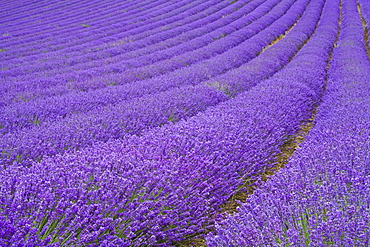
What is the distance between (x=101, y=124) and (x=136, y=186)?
1.67 metres

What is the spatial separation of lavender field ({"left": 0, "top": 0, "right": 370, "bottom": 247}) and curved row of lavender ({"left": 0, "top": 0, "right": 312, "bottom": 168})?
2 centimetres

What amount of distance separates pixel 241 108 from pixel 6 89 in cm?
408

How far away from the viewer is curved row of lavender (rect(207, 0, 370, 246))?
1.55m

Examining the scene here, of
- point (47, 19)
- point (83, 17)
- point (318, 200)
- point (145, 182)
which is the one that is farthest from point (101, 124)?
point (47, 19)

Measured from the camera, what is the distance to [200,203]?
7.23 ft

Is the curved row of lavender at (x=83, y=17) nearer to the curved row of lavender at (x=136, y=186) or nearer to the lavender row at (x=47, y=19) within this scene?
the lavender row at (x=47, y=19)

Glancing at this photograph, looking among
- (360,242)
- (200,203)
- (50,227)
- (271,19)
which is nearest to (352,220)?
(360,242)

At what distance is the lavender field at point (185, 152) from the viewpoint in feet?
5.61

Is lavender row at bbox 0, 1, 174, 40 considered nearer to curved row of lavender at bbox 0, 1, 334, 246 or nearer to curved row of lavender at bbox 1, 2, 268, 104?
curved row of lavender at bbox 1, 2, 268, 104

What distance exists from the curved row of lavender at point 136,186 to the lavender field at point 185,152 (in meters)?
0.01

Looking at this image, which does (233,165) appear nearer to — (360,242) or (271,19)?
(360,242)

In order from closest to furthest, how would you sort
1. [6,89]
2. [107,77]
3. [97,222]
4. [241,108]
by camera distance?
1. [97,222]
2. [241,108]
3. [6,89]
4. [107,77]

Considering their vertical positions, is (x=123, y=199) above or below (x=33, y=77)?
above

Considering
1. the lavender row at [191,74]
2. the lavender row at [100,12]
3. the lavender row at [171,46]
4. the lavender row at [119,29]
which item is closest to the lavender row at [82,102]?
the lavender row at [191,74]
